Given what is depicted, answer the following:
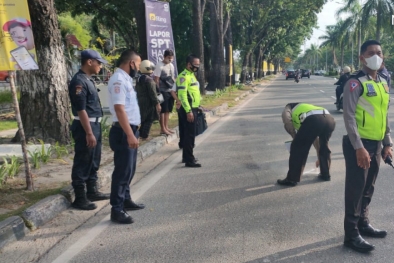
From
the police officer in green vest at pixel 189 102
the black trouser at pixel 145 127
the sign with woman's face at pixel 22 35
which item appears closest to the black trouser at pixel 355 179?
the police officer in green vest at pixel 189 102

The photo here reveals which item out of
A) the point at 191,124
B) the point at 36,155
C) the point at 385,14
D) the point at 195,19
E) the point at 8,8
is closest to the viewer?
the point at 8,8

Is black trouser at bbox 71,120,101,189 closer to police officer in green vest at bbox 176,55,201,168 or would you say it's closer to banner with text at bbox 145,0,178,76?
police officer in green vest at bbox 176,55,201,168

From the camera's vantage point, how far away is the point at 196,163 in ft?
23.6

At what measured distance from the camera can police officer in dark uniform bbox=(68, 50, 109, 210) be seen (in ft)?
15.6

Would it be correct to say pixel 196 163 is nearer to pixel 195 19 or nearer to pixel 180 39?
pixel 195 19

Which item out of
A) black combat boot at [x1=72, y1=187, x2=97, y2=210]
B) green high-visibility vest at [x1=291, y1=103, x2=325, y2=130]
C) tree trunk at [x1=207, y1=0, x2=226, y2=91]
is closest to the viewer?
black combat boot at [x1=72, y1=187, x2=97, y2=210]

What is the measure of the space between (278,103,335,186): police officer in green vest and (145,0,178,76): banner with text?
6.24 meters

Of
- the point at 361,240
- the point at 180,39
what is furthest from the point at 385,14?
the point at 361,240

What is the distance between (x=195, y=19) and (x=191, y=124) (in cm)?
1333

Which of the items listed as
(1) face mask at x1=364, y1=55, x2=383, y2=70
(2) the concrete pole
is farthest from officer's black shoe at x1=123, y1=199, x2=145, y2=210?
(1) face mask at x1=364, y1=55, x2=383, y2=70

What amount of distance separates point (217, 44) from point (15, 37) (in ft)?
67.0

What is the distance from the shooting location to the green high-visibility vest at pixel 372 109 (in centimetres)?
359

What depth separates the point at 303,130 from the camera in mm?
5703

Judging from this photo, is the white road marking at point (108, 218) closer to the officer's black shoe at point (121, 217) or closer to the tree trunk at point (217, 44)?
the officer's black shoe at point (121, 217)
